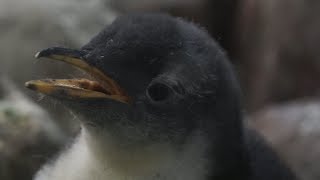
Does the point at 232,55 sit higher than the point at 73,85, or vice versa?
the point at 232,55

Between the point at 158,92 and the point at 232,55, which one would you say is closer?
the point at 158,92

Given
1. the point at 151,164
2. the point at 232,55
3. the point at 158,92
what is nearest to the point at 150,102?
the point at 158,92

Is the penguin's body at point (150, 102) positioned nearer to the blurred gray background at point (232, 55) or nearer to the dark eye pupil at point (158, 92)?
the dark eye pupil at point (158, 92)

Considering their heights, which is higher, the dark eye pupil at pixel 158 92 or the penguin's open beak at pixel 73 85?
the dark eye pupil at pixel 158 92

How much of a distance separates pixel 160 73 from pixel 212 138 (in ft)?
0.59

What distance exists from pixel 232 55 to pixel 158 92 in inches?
95.8

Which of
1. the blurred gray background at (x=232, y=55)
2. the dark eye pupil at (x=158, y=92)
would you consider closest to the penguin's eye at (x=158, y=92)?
the dark eye pupil at (x=158, y=92)

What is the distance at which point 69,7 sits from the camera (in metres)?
3.27

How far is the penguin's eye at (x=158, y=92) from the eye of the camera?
5.27 ft

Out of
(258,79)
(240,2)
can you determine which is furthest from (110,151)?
(240,2)

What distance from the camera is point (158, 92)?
1615 millimetres

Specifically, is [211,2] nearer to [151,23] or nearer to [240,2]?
[240,2]

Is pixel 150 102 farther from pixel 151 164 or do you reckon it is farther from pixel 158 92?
pixel 151 164

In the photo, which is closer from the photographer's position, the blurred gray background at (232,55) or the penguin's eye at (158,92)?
the penguin's eye at (158,92)
